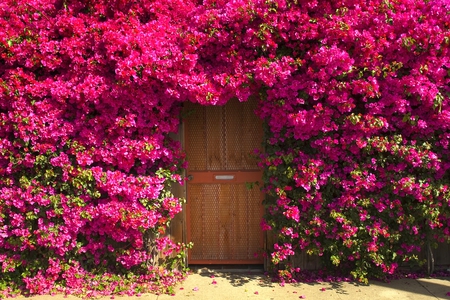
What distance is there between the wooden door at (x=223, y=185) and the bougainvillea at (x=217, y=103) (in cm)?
47

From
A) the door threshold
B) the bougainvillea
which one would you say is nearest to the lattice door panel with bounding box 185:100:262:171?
the bougainvillea

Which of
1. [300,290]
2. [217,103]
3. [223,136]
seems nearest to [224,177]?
[223,136]

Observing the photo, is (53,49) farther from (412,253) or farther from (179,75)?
(412,253)

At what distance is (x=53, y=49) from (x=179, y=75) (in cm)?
138

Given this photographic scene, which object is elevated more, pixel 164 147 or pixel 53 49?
pixel 53 49

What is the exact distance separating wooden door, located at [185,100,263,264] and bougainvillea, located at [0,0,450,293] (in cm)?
47

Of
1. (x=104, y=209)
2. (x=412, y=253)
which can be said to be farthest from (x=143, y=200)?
(x=412, y=253)

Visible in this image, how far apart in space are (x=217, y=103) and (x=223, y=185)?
1145 mm

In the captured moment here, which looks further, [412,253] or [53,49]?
[412,253]

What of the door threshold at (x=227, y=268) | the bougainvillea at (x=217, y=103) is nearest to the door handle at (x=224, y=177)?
the bougainvillea at (x=217, y=103)

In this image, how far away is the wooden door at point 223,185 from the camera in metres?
5.04

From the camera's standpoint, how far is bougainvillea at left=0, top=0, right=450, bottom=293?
4.14 meters

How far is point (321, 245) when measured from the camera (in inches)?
179

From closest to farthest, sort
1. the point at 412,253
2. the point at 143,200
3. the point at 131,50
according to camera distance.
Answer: the point at 131,50, the point at 143,200, the point at 412,253
